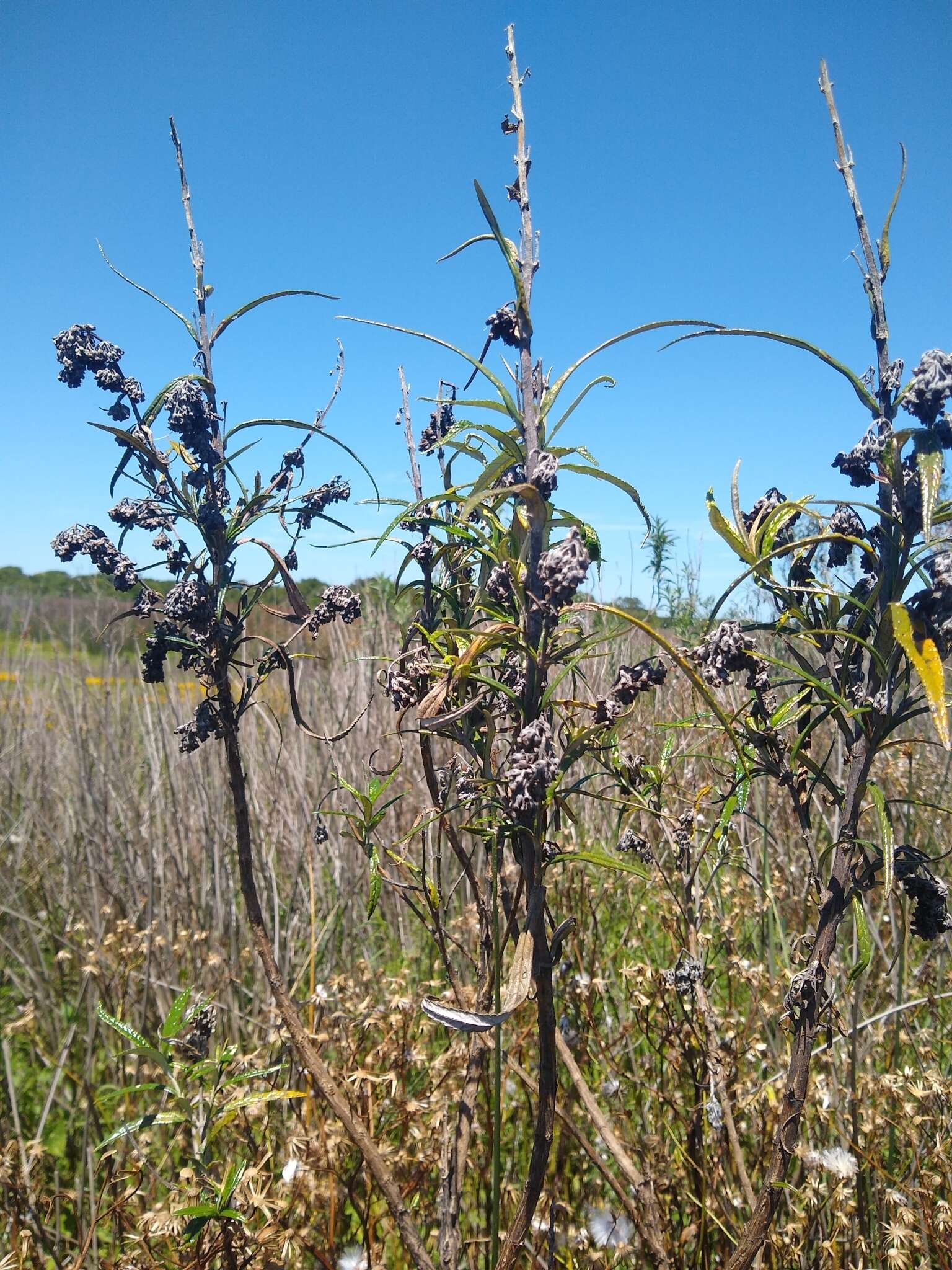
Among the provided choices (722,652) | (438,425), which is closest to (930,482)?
(722,652)

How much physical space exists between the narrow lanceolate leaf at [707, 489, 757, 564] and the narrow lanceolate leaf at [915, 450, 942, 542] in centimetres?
23

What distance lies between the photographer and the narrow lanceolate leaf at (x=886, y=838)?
2.67 feet

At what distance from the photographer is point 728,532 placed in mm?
976

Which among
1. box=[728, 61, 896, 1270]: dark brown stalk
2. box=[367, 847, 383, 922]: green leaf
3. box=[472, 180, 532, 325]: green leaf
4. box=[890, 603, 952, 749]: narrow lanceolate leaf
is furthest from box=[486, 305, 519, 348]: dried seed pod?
box=[367, 847, 383, 922]: green leaf

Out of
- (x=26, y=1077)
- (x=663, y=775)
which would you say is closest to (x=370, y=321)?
(x=663, y=775)

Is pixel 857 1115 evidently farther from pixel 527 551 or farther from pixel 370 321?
→ pixel 370 321

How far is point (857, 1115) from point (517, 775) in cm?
143

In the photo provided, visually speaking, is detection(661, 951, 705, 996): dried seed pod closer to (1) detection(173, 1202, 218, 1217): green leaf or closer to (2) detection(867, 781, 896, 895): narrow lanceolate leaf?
(2) detection(867, 781, 896, 895): narrow lanceolate leaf

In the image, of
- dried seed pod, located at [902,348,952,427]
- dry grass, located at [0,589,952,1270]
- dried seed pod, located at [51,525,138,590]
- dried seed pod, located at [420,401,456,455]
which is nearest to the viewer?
dried seed pod, located at [902,348,952,427]

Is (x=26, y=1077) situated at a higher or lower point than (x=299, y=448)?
lower

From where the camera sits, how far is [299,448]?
1.18 m

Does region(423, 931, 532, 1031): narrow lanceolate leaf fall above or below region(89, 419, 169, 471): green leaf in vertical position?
below

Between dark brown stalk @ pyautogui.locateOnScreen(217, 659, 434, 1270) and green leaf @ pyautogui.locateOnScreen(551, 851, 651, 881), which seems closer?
green leaf @ pyautogui.locateOnScreen(551, 851, 651, 881)

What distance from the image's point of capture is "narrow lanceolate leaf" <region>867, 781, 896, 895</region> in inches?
32.0
